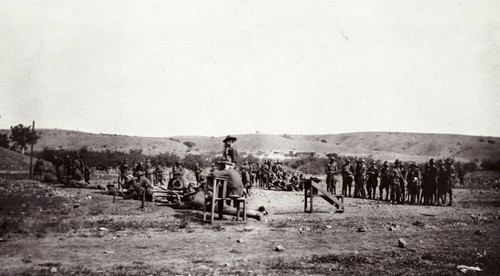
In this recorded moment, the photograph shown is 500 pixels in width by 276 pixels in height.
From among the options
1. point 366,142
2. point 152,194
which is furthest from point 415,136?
point 152,194

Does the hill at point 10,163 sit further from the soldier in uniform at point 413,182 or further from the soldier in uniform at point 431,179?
the soldier in uniform at point 431,179

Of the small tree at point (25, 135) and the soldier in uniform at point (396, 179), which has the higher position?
the small tree at point (25, 135)

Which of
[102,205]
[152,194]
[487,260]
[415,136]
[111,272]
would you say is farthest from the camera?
[415,136]

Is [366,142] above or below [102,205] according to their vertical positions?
above

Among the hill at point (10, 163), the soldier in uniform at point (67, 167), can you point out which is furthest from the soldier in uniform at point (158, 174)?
the hill at point (10, 163)

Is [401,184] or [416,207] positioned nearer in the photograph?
[416,207]

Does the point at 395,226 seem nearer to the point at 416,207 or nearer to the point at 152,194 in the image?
the point at 416,207
